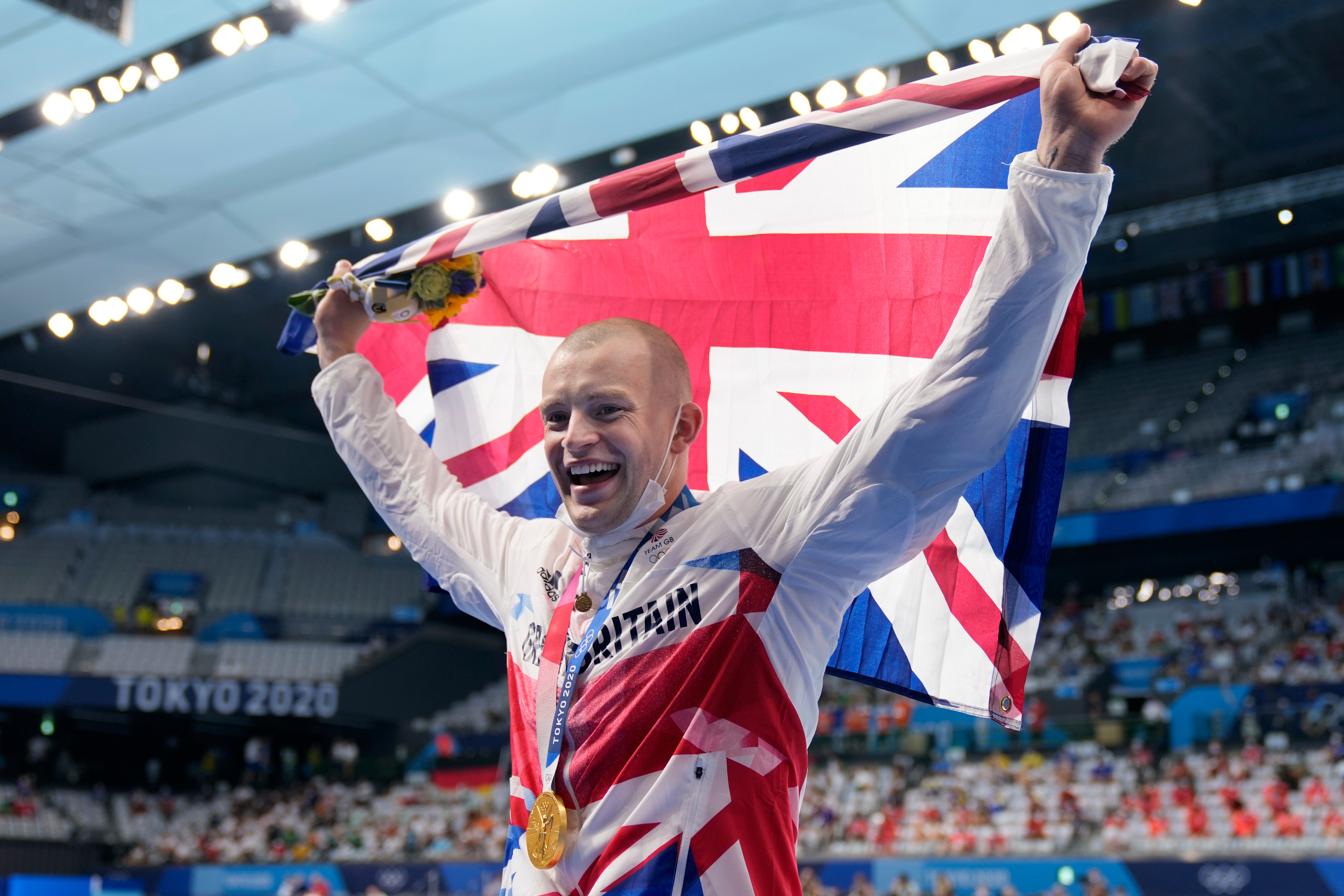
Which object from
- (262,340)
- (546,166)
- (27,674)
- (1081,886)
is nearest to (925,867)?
(1081,886)

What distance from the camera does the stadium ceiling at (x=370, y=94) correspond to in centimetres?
747

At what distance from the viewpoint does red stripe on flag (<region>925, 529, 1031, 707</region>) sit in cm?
178

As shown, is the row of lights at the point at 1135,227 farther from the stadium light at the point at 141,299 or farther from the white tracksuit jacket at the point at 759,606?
the white tracksuit jacket at the point at 759,606

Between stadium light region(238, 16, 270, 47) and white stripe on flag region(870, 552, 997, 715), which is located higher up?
stadium light region(238, 16, 270, 47)

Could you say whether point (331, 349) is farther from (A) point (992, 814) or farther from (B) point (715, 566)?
(A) point (992, 814)

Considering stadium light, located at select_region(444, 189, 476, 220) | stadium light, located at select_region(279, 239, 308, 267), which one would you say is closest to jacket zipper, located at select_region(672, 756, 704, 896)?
stadium light, located at select_region(444, 189, 476, 220)

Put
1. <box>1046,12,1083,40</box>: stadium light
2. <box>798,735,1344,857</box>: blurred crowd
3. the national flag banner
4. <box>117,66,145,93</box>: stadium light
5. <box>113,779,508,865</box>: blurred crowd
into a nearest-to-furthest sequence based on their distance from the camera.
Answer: the national flag banner < <box>1046,12,1083,40</box>: stadium light < <box>117,66,145,93</box>: stadium light < <box>798,735,1344,857</box>: blurred crowd < <box>113,779,508,865</box>: blurred crowd

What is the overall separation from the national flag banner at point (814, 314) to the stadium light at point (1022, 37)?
5442 millimetres

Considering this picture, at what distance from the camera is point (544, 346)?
2.64 m

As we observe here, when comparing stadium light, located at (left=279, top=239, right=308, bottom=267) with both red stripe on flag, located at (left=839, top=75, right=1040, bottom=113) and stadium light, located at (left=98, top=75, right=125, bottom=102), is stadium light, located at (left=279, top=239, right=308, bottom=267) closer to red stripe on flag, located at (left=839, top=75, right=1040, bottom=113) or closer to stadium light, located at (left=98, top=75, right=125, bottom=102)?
stadium light, located at (left=98, top=75, right=125, bottom=102)

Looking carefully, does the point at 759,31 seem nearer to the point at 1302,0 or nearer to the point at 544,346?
the point at 544,346

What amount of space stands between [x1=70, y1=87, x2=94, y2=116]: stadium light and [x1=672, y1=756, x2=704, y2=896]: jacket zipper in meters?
8.20

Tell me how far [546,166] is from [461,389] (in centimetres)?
695

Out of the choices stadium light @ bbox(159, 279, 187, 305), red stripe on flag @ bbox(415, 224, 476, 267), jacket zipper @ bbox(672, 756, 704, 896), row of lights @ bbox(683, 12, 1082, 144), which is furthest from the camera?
stadium light @ bbox(159, 279, 187, 305)
